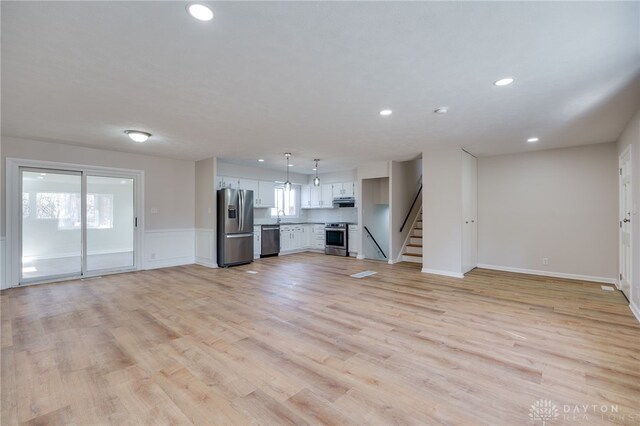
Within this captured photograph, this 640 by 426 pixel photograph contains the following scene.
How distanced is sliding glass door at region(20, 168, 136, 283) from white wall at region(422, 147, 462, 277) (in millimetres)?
6121

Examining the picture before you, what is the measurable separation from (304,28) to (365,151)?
399 cm

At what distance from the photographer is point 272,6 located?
65.4 inches

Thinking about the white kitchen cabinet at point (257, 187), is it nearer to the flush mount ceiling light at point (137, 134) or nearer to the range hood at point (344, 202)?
the range hood at point (344, 202)

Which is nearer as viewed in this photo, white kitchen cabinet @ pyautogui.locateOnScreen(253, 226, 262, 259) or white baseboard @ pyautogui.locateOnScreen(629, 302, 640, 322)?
white baseboard @ pyautogui.locateOnScreen(629, 302, 640, 322)

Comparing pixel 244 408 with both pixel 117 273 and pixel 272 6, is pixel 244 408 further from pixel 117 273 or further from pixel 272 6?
pixel 117 273

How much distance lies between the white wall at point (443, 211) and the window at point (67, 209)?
6.74 meters

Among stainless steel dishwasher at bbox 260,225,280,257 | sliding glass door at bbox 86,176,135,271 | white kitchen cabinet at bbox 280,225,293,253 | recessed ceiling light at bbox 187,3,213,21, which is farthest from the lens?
white kitchen cabinet at bbox 280,225,293,253

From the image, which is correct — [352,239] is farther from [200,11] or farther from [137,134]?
[200,11]

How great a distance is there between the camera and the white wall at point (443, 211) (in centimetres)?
535

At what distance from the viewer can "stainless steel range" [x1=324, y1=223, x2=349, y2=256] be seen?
7.93 meters

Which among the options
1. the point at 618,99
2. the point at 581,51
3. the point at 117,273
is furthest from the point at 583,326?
the point at 117,273

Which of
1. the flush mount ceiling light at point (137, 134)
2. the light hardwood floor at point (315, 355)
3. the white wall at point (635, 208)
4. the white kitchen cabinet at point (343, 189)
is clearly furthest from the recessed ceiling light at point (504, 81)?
the white kitchen cabinet at point (343, 189)

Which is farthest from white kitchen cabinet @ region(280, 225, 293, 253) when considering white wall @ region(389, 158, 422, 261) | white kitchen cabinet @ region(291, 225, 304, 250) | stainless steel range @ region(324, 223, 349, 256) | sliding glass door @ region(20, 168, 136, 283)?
sliding glass door @ region(20, 168, 136, 283)

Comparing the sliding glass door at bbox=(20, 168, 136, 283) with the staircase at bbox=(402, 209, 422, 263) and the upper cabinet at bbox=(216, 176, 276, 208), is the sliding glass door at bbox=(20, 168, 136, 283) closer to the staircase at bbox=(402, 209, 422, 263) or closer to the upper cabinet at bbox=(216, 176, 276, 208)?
the upper cabinet at bbox=(216, 176, 276, 208)
